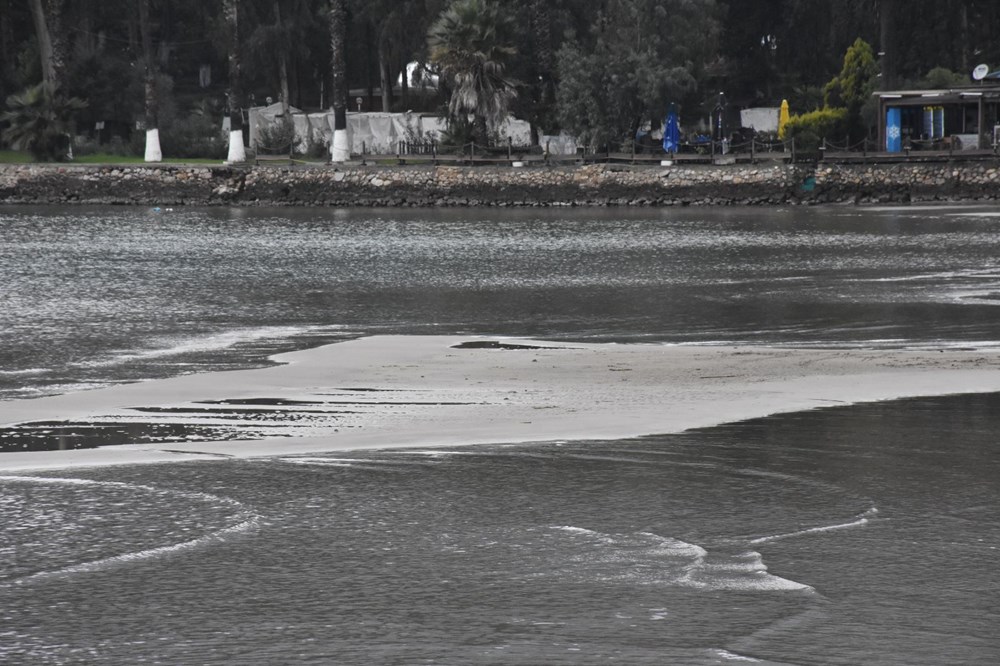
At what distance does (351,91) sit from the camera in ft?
282

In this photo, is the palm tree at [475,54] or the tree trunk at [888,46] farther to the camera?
the tree trunk at [888,46]

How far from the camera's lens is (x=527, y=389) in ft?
45.3

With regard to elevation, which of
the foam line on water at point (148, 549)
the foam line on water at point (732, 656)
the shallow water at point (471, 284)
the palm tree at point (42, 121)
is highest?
the palm tree at point (42, 121)

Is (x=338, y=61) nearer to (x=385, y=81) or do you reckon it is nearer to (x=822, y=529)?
(x=385, y=81)

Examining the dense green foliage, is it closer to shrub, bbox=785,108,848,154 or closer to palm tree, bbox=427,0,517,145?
palm tree, bbox=427,0,517,145

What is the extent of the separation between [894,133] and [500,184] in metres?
15.3

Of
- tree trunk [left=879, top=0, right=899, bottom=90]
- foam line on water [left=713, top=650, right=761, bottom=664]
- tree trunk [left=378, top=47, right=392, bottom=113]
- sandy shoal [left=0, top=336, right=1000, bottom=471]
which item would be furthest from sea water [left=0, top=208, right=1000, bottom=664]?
tree trunk [left=378, top=47, right=392, bottom=113]

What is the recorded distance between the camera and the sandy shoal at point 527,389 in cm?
1120

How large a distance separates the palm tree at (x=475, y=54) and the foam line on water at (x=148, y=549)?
49558mm

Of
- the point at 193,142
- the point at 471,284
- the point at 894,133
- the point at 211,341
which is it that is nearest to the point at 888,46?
the point at 894,133

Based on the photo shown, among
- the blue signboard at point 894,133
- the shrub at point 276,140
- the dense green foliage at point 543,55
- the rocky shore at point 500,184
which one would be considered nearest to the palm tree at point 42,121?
the dense green foliage at point 543,55

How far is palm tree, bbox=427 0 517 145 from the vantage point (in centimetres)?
5816

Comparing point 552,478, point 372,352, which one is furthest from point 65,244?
point 552,478

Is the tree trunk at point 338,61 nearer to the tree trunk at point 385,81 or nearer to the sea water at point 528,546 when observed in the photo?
the tree trunk at point 385,81
